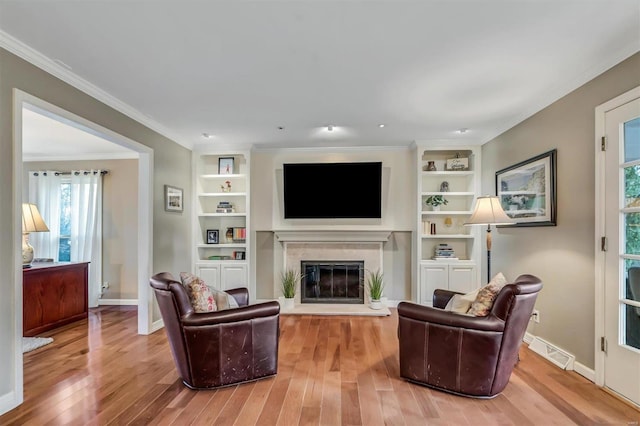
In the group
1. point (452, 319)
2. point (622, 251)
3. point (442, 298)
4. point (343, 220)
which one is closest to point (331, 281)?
point (343, 220)

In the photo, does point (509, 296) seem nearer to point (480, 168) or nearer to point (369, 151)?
point (480, 168)

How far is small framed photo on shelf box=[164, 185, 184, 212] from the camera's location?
169 inches

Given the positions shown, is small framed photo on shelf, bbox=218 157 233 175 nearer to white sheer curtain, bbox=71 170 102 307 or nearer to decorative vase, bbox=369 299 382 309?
white sheer curtain, bbox=71 170 102 307

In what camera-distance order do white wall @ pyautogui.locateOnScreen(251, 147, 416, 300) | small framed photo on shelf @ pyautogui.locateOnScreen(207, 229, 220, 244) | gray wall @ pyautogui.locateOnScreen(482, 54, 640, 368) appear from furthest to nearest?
small framed photo on shelf @ pyautogui.locateOnScreen(207, 229, 220, 244) < white wall @ pyautogui.locateOnScreen(251, 147, 416, 300) < gray wall @ pyautogui.locateOnScreen(482, 54, 640, 368)

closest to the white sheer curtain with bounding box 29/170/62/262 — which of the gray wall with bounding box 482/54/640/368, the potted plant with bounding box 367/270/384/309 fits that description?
the potted plant with bounding box 367/270/384/309

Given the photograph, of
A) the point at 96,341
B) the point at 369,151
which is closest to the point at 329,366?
the point at 96,341

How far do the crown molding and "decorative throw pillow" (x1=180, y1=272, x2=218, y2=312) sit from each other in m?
1.93

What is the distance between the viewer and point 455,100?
322 cm

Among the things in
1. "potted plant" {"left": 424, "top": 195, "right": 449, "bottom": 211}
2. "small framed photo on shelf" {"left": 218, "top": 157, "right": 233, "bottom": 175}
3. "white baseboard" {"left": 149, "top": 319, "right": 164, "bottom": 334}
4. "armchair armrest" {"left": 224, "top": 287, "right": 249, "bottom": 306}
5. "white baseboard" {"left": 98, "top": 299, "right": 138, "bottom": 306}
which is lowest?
"white baseboard" {"left": 98, "top": 299, "right": 138, "bottom": 306}

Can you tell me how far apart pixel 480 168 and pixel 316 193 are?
2494mm

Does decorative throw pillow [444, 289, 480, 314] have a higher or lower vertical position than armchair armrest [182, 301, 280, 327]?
higher

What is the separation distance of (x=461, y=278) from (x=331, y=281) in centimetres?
198

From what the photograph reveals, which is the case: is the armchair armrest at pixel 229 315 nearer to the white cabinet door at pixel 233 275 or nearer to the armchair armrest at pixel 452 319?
the armchair armrest at pixel 452 319

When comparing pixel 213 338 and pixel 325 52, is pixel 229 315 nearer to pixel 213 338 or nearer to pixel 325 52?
pixel 213 338
